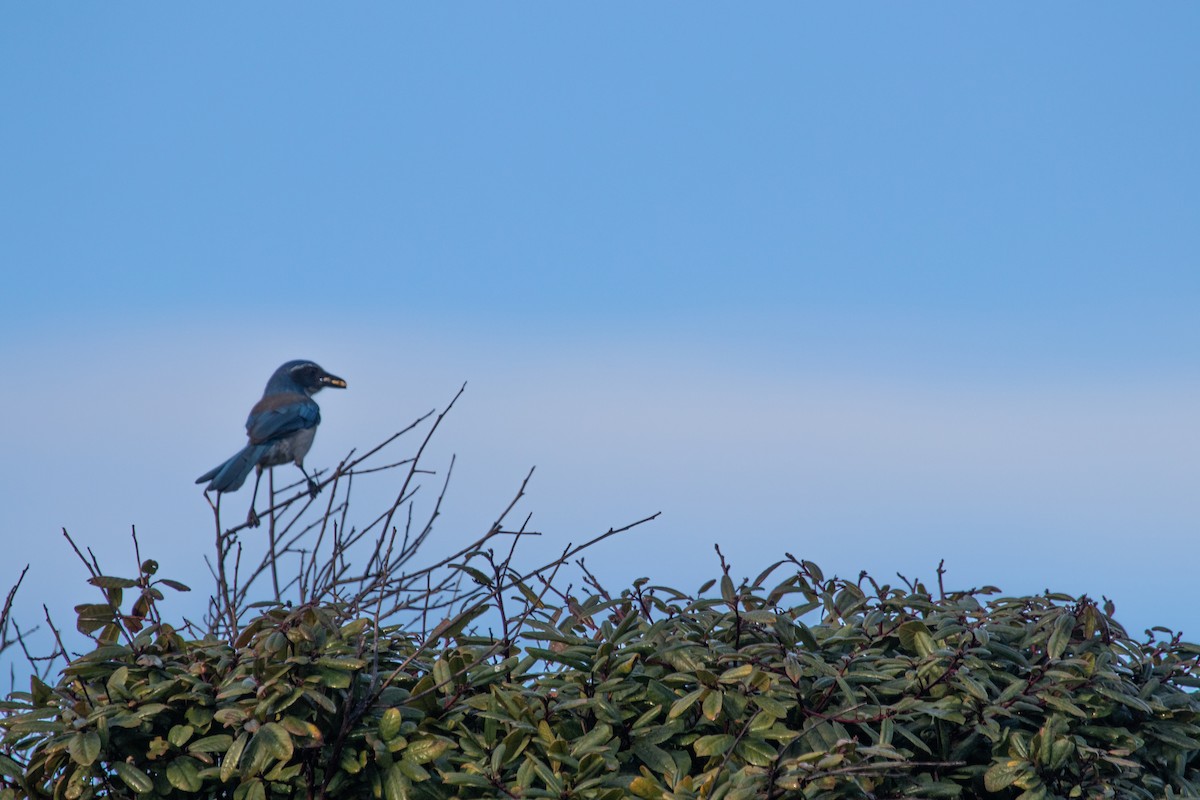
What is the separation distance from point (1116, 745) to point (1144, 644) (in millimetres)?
620

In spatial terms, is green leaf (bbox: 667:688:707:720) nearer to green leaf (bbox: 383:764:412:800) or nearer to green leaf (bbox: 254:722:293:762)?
green leaf (bbox: 383:764:412:800)

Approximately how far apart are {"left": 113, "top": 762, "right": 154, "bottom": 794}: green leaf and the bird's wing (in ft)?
17.6

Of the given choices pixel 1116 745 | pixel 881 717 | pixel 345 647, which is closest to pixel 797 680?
pixel 881 717

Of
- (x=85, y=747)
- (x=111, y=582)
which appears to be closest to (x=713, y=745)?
(x=85, y=747)

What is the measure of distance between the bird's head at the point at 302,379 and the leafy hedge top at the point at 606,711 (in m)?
6.11

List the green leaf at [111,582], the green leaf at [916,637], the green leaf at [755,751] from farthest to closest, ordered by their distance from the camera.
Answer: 1. the green leaf at [111,582]
2. the green leaf at [916,637]
3. the green leaf at [755,751]

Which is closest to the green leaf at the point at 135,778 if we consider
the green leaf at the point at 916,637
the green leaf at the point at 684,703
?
the green leaf at the point at 684,703

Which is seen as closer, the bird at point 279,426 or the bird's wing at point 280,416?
the bird at point 279,426

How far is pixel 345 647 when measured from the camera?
4.04 m

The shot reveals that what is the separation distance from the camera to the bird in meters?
8.83

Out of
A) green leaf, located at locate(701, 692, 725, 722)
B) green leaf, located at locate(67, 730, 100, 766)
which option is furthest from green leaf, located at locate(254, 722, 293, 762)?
green leaf, located at locate(701, 692, 725, 722)

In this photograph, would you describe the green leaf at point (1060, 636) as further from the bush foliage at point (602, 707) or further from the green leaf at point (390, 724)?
the green leaf at point (390, 724)

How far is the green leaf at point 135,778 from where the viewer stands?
3939mm

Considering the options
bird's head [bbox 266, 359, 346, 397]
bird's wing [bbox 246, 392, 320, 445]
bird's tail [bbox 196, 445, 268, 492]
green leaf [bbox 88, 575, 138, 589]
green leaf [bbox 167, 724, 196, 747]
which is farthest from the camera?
bird's head [bbox 266, 359, 346, 397]
